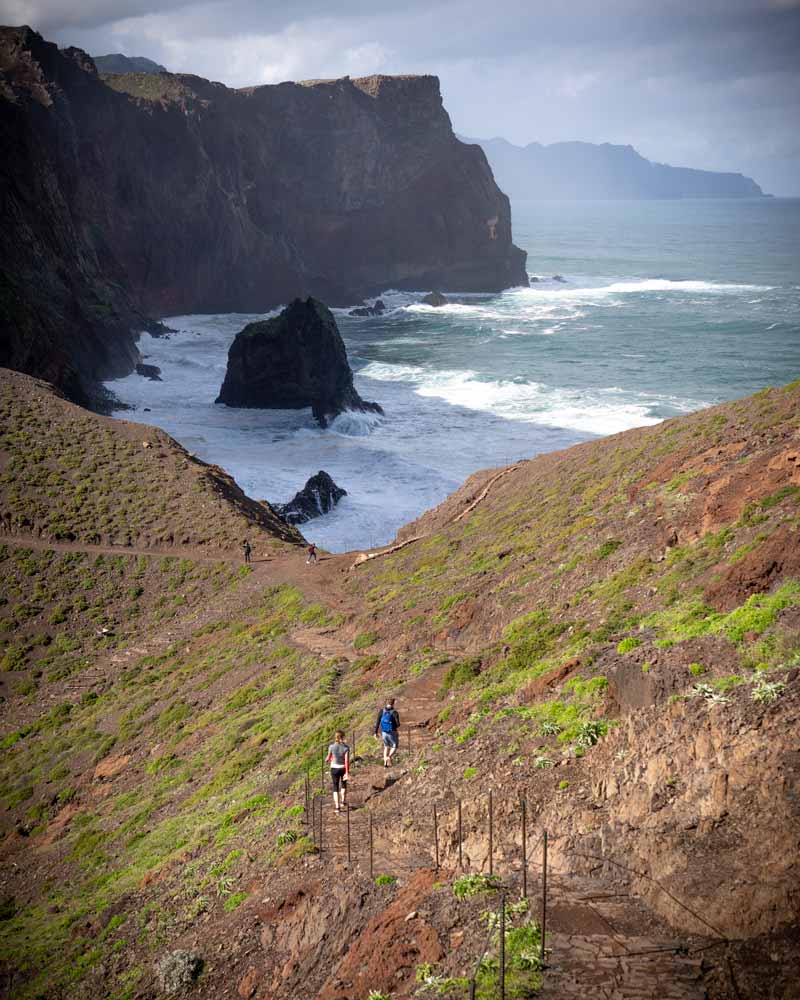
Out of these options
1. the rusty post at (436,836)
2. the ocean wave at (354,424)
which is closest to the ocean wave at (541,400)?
the ocean wave at (354,424)

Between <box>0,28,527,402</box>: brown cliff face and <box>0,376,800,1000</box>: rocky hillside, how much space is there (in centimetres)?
3518

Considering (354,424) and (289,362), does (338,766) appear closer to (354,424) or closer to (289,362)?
(354,424)

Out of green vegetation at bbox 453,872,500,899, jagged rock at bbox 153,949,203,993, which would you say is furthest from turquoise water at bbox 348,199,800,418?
jagged rock at bbox 153,949,203,993

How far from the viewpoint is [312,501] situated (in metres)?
50.9

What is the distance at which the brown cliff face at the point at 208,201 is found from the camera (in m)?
70.9

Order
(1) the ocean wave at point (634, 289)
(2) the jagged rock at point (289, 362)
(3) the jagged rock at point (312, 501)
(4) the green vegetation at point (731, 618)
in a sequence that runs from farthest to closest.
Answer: (1) the ocean wave at point (634, 289)
(2) the jagged rock at point (289, 362)
(3) the jagged rock at point (312, 501)
(4) the green vegetation at point (731, 618)

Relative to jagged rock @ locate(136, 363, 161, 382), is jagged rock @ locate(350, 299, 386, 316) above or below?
above

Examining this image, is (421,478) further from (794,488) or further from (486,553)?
(794,488)

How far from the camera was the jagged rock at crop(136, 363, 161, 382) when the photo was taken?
83.1 metres

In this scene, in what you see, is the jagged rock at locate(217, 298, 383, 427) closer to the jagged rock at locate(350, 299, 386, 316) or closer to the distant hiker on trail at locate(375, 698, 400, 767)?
the jagged rock at locate(350, 299, 386, 316)

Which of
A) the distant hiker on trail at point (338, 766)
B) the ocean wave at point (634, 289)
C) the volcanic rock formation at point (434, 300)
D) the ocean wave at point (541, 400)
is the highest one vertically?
the ocean wave at point (634, 289)

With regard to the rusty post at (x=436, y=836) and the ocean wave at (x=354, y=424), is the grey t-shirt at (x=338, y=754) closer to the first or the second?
the rusty post at (x=436, y=836)

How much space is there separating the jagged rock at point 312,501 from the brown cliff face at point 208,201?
69.4 feet

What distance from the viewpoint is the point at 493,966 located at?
30.7ft
